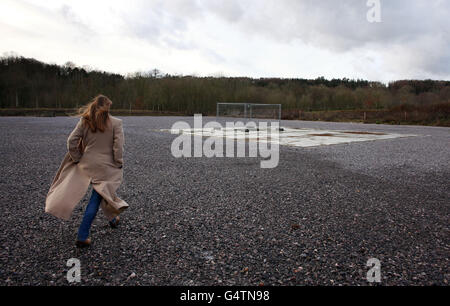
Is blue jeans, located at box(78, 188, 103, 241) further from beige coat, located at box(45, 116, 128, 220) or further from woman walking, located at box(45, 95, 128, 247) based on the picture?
beige coat, located at box(45, 116, 128, 220)

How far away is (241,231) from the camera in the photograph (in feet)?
10.9

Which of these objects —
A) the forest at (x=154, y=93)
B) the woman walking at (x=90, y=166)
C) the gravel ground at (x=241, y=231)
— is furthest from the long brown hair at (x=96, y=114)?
the forest at (x=154, y=93)

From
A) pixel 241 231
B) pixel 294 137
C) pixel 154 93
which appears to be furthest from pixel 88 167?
pixel 154 93

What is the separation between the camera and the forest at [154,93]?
5600 centimetres

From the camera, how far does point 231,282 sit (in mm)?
2383

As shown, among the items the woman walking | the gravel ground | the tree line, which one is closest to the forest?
the tree line

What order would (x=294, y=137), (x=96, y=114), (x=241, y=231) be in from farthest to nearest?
(x=294, y=137) < (x=241, y=231) < (x=96, y=114)

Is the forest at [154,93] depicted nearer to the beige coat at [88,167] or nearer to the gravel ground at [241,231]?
the gravel ground at [241,231]

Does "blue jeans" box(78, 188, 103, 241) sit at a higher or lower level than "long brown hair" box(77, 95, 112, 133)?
lower

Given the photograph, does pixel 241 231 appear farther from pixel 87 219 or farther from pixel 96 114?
pixel 96 114

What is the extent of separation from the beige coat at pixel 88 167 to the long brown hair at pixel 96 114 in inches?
2.5

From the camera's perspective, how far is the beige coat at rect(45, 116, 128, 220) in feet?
9.33

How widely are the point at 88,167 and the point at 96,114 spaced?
498 millimetres

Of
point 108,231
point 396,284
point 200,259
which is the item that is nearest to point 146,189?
point 108,231
